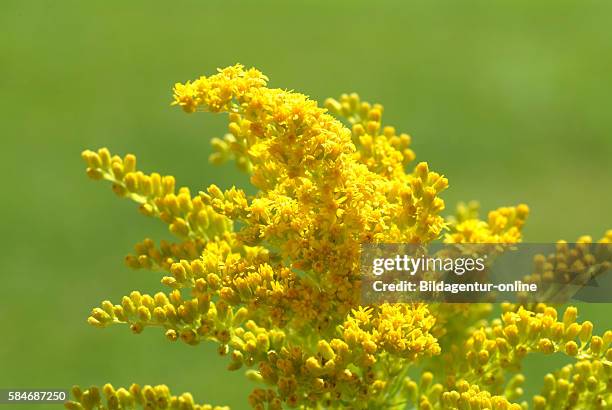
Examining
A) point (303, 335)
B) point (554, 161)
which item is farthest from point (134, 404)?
point (554, 161)

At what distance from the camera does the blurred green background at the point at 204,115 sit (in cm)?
370

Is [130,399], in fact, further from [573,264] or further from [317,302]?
[573,264]

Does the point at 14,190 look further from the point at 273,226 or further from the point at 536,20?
the point at 273,226

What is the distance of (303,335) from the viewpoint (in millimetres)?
1271

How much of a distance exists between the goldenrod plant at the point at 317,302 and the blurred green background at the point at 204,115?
2231 mm

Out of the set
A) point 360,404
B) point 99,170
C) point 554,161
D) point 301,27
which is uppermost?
point 301,27

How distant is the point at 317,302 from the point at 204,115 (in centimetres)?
333

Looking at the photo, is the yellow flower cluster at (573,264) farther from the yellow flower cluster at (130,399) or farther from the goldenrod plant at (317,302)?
the yellow flower cluster at (130,399)

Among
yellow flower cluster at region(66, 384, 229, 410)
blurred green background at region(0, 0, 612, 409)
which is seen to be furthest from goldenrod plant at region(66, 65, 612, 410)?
blurred green background at region(0, 0, 612, 409)

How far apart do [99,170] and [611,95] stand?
383 cm

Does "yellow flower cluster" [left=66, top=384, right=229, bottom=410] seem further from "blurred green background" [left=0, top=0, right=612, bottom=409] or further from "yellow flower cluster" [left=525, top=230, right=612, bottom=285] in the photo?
"blurred green background" [left=0, top=0, right=612, bottom=409]

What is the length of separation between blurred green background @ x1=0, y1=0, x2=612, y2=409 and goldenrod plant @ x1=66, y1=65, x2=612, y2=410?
2231 mm

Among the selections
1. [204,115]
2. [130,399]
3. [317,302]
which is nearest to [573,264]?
[317,302]

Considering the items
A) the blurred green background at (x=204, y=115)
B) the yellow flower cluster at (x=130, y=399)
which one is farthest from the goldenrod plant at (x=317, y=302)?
the blurred green background at (x=204, y=115)
